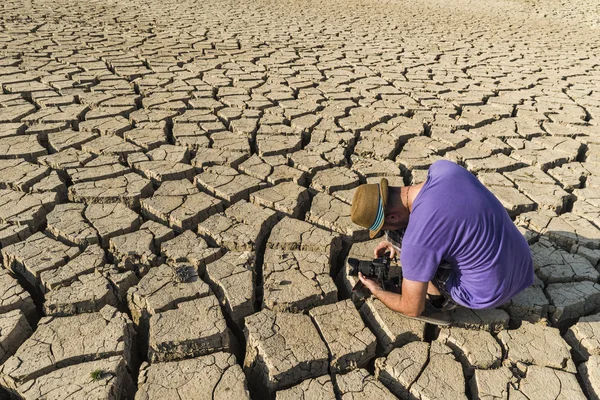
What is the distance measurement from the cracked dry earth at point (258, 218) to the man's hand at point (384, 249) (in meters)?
0.12

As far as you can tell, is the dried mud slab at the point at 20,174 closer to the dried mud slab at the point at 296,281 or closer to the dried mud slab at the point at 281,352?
the dried mud slab at the point at 296,281

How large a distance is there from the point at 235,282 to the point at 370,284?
2.22 feet

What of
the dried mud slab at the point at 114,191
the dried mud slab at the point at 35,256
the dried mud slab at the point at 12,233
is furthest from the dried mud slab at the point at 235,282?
the dried mud slab at the point at 12,233

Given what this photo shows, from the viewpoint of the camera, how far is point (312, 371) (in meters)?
1.76

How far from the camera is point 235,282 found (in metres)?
2.12

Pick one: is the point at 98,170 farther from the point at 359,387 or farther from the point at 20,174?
the point at 359,387

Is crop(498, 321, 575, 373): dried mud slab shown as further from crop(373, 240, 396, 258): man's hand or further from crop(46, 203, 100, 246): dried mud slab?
crop(46, 203, 100, 246): dried mud slab

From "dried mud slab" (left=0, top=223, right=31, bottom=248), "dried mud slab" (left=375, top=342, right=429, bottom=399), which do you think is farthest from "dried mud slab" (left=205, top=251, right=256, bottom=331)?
"dried mud slab" (left=0, top=223, right=31, bottom=248)

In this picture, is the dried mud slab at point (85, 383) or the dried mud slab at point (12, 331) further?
the dried mud slab at point (12, 331)

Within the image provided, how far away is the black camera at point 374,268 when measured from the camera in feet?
6.59

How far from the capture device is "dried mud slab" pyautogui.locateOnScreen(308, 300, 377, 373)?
179 centimetres

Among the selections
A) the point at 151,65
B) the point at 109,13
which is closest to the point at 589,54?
the point at 151,65

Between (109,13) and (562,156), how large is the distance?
28.3 feet

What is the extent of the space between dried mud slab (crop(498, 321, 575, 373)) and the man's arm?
443 millimetres
